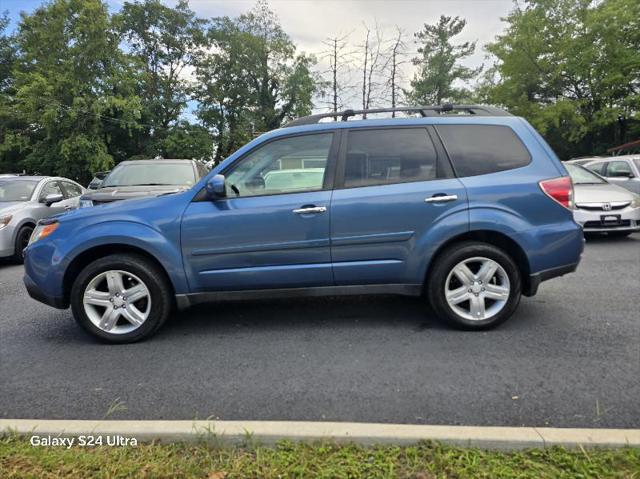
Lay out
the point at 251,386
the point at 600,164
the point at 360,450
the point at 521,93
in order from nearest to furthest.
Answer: the point at 360,450 → the point at 251,386 → the point at 600,164 → the point at 521,93

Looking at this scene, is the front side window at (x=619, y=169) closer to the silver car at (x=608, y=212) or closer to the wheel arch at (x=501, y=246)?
the silver car at (x=608, y=212)

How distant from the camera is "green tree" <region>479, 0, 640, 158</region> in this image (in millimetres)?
25469

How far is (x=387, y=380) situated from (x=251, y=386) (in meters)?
0.90

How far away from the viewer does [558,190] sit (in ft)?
12.1

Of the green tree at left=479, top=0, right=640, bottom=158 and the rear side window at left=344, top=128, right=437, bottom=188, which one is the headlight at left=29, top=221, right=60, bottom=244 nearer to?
the rear side window at left=344, top=128, right=437, bottom=188

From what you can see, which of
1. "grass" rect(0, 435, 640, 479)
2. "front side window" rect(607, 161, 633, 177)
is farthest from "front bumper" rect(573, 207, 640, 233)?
"grass" rect(0, 435, 640, 479)

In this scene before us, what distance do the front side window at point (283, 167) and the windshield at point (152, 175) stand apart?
375 centimetres

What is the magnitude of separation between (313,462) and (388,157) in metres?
2.52

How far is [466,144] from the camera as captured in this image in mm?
3840

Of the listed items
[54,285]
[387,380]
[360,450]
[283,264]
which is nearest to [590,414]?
[387,380]

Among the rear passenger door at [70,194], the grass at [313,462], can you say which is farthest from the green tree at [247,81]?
the grass at [313,462]

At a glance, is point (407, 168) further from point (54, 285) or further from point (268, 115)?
point (268, 115)

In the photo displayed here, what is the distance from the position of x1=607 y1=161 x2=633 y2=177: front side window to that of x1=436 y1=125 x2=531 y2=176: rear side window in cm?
806

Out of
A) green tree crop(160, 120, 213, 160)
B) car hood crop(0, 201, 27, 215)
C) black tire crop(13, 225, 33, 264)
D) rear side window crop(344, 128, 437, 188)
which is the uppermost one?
green tree crop(160, 120, 213, 160)
